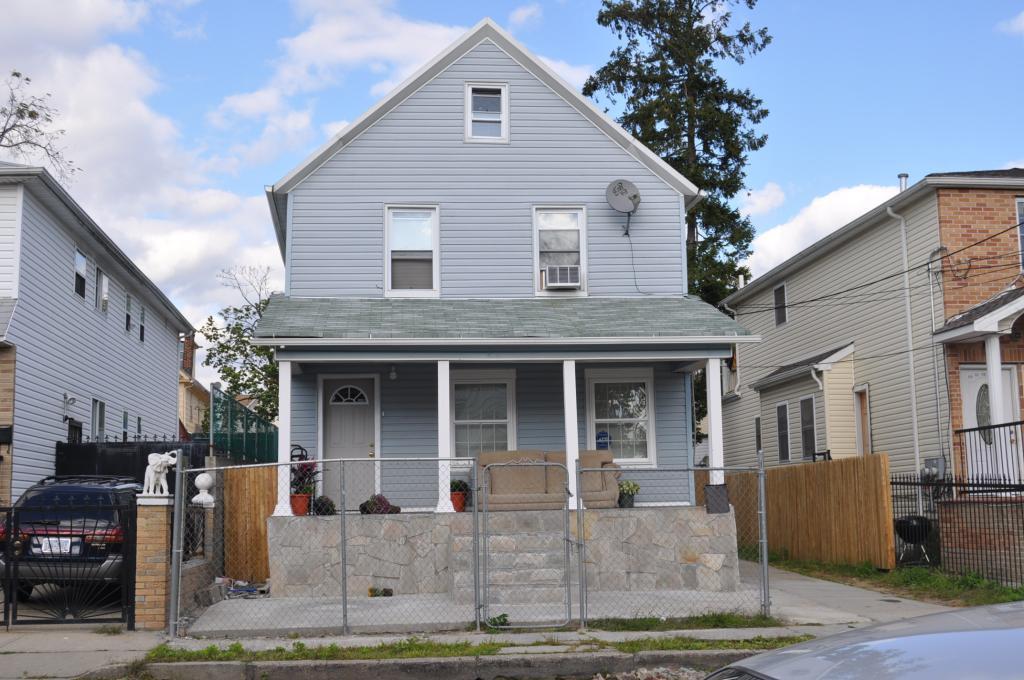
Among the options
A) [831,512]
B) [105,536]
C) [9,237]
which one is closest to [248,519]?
[105,536]

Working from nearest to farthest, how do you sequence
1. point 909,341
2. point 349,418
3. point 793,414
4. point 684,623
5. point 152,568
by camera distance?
point 152,568
point 684,623
point 349,418
point 909,341
point 793,414

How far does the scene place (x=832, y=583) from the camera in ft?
50.7

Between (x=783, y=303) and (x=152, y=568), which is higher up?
(x=783, y=303)

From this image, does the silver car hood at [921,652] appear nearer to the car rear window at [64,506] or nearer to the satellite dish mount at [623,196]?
the car rear window at [64,506]

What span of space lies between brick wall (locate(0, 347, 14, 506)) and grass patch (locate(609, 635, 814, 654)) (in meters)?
11.3

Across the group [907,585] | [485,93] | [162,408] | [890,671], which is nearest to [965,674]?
[890,671]

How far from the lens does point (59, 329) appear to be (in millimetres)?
19422

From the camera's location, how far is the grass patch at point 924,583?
1291 centimetres

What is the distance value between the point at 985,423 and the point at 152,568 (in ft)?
45.2

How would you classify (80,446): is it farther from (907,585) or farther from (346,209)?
(907,585)

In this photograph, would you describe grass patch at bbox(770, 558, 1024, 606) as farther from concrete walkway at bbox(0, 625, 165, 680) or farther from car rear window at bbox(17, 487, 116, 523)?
car rear window at bbox(17, 487, 116, 523)

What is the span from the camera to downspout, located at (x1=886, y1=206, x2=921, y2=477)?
1864 cm

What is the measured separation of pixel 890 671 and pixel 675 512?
1102 cm

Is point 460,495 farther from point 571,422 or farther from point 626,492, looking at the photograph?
point 626,492
